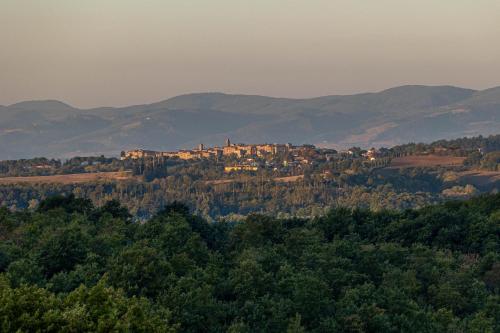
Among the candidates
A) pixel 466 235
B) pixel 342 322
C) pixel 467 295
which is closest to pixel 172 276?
pixel 342 322

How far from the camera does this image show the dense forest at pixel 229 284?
3381cm

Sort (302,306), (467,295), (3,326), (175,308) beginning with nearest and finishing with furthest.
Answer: (3,326) < (175,308) < (302,306) < (467,295)

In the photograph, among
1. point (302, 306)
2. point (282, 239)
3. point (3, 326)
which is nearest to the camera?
point (3, 326)

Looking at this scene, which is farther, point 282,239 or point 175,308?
point 282,239

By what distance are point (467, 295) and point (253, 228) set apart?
2953cm

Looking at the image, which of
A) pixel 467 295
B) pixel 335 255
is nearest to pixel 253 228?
pixel 335 255

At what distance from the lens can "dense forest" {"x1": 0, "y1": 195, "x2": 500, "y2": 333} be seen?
33.8m

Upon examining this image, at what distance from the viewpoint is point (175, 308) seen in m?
45.2

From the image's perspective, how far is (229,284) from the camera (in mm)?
53844

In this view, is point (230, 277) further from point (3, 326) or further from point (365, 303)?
point (3, 326)

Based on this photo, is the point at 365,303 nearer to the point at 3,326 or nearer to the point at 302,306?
the point at 302,306

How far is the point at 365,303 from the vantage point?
5028 cm

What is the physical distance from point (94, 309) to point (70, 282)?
15.4 m

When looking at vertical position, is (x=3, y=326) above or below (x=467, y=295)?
above
